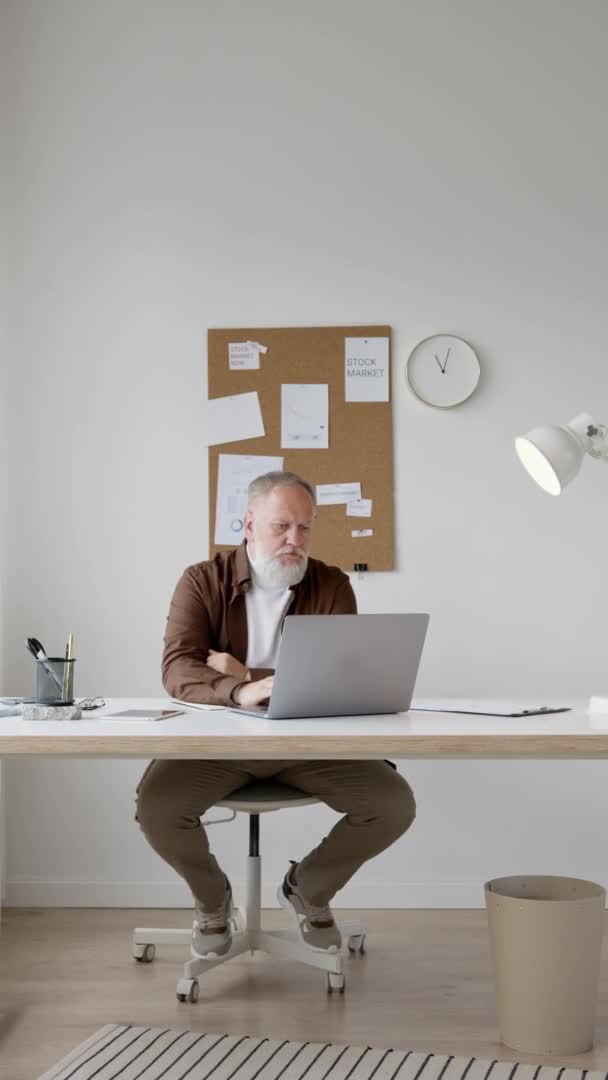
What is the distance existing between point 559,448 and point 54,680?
106cm

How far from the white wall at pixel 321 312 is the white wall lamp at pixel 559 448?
1.43 m

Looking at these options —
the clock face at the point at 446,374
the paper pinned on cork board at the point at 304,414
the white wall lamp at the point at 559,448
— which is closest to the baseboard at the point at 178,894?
the paper pinned on cork board at the point at 304,414

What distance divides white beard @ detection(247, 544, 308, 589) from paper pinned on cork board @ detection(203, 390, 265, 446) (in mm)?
Answer: 926

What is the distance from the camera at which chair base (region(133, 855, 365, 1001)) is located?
→ 2750mm

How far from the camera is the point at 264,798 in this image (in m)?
2.75

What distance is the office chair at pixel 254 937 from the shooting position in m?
2.74

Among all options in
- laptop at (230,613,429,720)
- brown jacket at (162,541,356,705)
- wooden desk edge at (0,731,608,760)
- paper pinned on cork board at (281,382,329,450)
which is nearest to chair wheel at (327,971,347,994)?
brown jacket at (162,541,356,705)

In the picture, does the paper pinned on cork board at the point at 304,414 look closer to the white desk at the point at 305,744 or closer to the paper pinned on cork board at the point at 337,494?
the paper pinned on cork board at the point at 337,494

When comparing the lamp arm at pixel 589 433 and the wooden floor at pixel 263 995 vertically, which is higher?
the lamp arm at pixel 589 433

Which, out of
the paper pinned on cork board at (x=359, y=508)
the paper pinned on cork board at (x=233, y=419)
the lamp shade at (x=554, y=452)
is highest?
the paper pinned on cork board at (x=233, y=419)

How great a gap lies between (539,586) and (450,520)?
1.14 feet

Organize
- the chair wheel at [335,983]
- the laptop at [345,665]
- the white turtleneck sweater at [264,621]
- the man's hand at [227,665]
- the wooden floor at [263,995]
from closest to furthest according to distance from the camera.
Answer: the laptop at [345,665]
the wooden floor at [263,995]
the man's hand at [227,665]
the chair wheel at [335,983]
the white turtleneck sweater at [264,621]

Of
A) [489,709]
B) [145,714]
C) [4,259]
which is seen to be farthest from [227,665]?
[4,259]

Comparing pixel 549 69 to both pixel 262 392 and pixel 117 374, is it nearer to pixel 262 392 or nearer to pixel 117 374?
pixel 262 392
